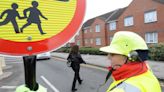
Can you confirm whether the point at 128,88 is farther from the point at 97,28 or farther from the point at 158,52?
the point at 97,28

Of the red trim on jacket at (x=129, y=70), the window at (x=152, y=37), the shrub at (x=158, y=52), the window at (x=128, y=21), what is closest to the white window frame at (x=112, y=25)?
the window at (x=128, y=21)

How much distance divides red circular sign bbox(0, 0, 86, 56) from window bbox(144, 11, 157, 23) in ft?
107

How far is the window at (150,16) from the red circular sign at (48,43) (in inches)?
1280

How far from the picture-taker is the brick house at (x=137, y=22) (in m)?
32.5

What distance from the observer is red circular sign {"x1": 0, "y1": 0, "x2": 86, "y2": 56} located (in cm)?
116

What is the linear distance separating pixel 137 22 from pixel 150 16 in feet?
10.3

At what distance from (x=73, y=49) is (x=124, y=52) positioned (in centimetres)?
935

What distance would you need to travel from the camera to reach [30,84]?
126 centimetres

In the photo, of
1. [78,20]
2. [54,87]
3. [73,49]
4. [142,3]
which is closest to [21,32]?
[78,20]

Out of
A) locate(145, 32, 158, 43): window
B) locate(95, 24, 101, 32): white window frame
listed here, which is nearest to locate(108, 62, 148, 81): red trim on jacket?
locate(145, 32, 158, 43): window

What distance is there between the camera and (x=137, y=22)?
36.6m

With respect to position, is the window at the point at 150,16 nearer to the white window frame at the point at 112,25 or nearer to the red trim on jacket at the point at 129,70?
the white window frame at the point at 112,25

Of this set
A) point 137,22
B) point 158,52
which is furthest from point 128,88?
point 137,22

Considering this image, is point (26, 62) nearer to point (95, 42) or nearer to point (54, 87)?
point (54, 87)
